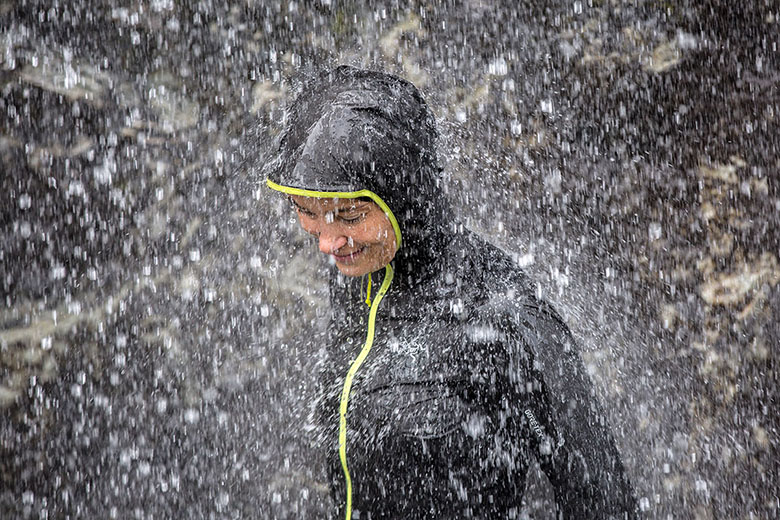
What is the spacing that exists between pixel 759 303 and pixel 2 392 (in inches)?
151

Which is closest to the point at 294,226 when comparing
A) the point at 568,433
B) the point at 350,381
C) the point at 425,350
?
the point at 350,381

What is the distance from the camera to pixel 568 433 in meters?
1.72

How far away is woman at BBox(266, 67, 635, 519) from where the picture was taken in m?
1.73

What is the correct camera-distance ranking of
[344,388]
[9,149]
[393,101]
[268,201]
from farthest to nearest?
[268,201], [9,149], [344,388], [393,101]

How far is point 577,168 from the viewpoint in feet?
13.0

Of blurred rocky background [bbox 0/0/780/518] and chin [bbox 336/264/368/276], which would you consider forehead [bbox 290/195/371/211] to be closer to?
chin [bbox 336/264/368/276]

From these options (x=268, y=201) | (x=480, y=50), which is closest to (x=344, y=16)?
(x=480, y=50)

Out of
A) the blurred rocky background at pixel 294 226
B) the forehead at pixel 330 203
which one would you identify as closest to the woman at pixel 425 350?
the forehead at pixel 330 203

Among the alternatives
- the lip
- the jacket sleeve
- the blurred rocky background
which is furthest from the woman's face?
the blurred rocky background

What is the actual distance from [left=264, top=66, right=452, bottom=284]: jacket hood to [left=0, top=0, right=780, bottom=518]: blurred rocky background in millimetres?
2060

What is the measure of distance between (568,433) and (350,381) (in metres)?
0.58

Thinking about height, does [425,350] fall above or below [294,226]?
above

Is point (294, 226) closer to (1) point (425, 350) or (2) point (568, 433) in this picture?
(1) point (425, 350)

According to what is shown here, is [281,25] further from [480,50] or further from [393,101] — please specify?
[393,101]
